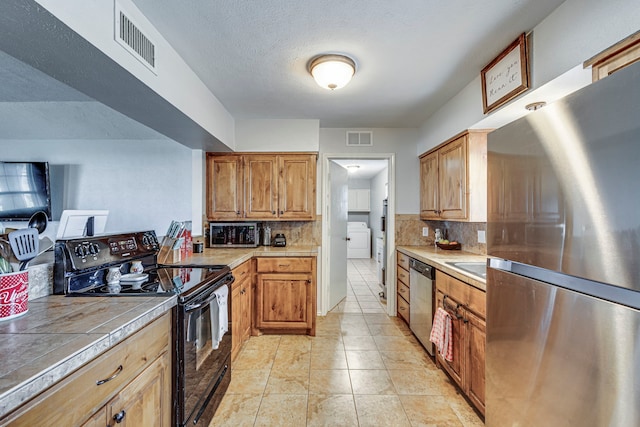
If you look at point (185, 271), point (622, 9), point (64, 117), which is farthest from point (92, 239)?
point (622, 9)

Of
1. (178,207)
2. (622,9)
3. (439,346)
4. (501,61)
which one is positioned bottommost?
(439,346)

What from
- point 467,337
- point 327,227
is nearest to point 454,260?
point 467,337

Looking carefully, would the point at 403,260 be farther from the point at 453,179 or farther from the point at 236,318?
the point at 236,318

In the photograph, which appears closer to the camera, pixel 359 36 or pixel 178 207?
pixel 359 36

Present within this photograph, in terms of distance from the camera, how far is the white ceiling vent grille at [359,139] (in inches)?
141

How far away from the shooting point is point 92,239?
1583mm

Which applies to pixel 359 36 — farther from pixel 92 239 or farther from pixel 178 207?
pixel 178 207

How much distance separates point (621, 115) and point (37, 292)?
2.22m

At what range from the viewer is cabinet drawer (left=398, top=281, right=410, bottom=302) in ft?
10.3

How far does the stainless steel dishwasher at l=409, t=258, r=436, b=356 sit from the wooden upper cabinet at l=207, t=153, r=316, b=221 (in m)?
1.30

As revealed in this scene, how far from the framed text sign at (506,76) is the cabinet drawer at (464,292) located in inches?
50.2

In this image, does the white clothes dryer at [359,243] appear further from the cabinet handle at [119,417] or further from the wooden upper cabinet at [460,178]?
the cabinet handle at [119,417]

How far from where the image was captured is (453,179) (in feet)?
8.84

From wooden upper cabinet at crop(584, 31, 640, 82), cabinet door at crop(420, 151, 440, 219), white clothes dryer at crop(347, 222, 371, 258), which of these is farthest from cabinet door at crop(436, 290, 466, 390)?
white clothes dryer at crop(347, 222, 371, 258)
